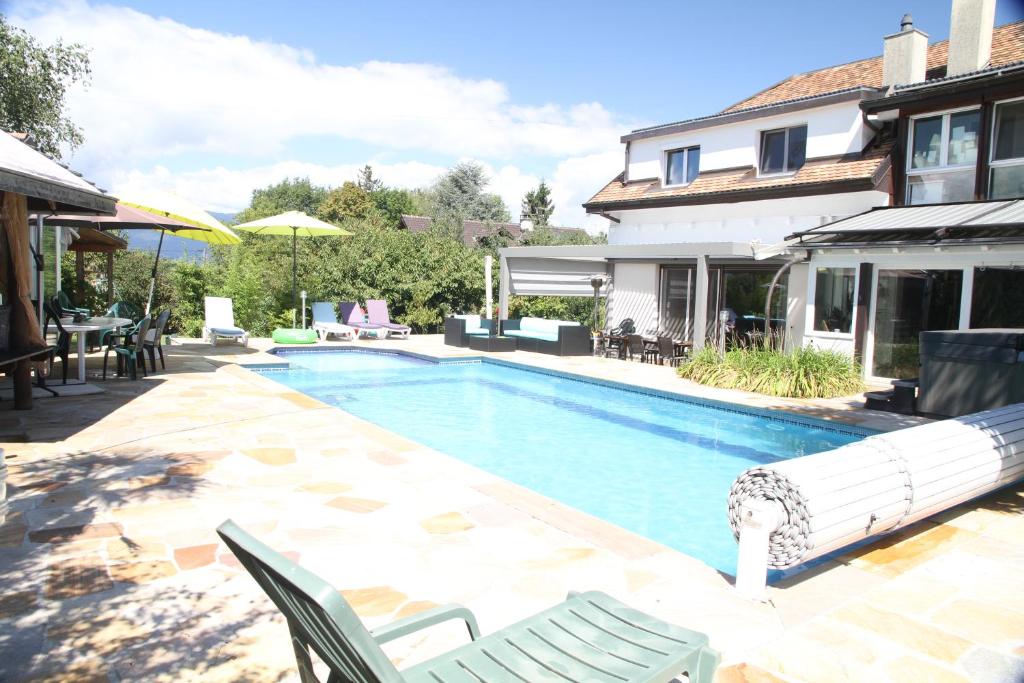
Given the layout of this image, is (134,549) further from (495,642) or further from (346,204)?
(346,204)

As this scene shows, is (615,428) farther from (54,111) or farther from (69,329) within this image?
(54,111)

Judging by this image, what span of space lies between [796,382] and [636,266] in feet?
27.5

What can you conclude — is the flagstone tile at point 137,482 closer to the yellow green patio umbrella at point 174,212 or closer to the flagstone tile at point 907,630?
the flagstone tile at point 907,630

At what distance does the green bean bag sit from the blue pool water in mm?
2071

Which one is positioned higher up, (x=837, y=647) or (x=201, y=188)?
(x=201, y=188)

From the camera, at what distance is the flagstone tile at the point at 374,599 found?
360 centimetres

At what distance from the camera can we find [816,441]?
950cm

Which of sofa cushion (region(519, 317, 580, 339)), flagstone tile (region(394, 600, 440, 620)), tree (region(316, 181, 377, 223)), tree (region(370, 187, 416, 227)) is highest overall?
tree (region(370, 187, 416, 227))

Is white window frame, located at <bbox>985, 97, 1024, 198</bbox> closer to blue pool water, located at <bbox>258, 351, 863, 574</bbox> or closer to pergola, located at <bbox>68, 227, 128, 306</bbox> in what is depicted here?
blue pool water, located at <bbox>258, 351, 863, 574</bbox>

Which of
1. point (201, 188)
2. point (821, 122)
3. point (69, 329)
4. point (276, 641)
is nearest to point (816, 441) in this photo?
point (276, 641)

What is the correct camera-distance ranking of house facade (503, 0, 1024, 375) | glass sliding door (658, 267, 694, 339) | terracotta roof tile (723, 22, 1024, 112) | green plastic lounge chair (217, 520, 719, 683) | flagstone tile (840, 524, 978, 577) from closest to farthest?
green plastic lounge chair (217, 520, 719, 683) → flagstone tile (840, 524, 978, 577) → house facade (503, 0, 1024, 375) → terracotta roof tile (723, 22, 1024, 112) → glass sliding door (658, 267, 694, 339)

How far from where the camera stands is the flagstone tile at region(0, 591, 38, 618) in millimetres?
3384

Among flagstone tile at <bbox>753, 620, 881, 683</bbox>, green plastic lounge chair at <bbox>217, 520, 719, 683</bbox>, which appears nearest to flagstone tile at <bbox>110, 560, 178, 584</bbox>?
green plastic lounge chair at <bbox>217, 520, 719, 683</bbox>

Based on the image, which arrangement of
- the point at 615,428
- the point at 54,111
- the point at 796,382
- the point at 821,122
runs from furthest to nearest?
the point at 54,111 → the point at 821,122 → the point at 796,382 → the point at 615,428
